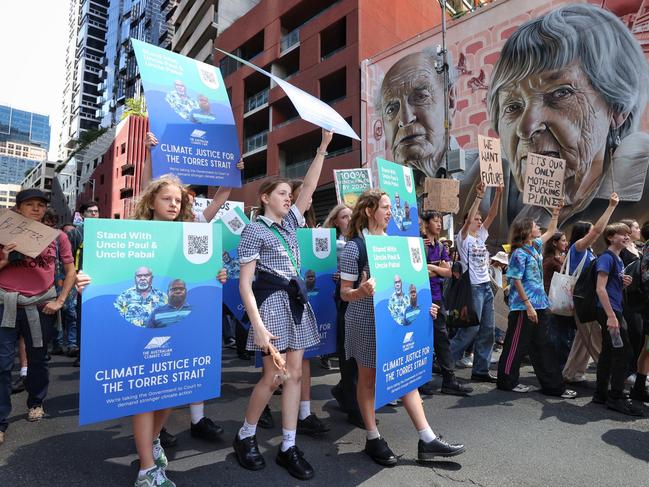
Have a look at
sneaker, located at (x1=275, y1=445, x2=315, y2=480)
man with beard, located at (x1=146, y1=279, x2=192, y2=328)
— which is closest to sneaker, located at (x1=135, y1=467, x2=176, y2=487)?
sneaker, located at (x1=275, y1=445, x2=315, y2=480)

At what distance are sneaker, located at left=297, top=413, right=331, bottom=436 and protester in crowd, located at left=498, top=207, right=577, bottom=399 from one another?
8.09ft

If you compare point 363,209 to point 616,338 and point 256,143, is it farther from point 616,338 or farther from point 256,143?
point 256,143

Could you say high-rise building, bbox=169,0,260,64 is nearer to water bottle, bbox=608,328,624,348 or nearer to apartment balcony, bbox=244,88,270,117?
apartment balcony, bbox=244,88,270,117

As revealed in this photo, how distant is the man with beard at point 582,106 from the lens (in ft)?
38.7

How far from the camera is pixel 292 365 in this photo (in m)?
2.82

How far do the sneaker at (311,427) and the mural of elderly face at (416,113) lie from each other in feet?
46.7

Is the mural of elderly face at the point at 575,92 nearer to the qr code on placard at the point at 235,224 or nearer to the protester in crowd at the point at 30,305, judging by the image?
the qr code on placard at the point at 235,224

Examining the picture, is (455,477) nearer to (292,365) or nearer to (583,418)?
(292,365)

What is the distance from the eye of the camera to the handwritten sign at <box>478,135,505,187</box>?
20.6 ft

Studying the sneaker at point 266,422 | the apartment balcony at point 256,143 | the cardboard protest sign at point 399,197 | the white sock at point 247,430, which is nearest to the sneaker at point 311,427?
the sneaker at point 266,422

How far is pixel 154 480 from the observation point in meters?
2.41

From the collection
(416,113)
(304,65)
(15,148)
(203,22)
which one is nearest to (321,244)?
(416,113)

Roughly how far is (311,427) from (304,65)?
2210 cm

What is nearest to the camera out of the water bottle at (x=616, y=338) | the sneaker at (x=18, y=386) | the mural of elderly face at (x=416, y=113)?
the water bottle at (x=616, y=338)
